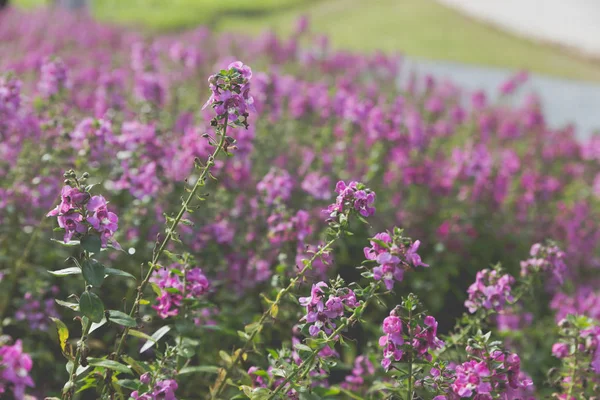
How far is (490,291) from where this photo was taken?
243cm

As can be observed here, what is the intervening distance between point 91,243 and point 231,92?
0.57 m

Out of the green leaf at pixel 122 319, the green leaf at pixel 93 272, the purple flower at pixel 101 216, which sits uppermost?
the purple flower at pixel 101 216

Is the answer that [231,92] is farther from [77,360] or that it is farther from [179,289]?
[77,360]

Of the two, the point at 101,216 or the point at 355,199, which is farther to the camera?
the point at 355,199

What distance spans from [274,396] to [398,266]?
54cm

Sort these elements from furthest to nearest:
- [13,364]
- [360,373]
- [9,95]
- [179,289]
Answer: [9,95], [360,373], [179,289], [13,364]

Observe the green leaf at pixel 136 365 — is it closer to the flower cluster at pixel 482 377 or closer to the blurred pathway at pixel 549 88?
the flower cluster at pixel 482 377

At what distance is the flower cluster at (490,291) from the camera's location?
7.99ft

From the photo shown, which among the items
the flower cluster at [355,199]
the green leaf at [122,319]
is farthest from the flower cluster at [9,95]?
the flower cluster at [355,199]

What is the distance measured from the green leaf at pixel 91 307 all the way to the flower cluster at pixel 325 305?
0.55 metres

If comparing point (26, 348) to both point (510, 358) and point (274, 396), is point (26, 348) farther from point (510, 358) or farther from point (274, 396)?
point (510, 358)

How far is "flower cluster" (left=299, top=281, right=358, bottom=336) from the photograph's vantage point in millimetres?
→ 1971

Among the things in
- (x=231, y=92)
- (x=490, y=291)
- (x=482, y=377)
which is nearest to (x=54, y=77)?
(x=231, y=92)

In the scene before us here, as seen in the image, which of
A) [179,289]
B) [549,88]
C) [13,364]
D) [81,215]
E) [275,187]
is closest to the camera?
[13,364]
